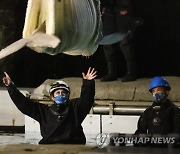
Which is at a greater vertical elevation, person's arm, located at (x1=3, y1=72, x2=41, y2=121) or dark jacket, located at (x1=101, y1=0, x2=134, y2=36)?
dark jacket, located at (x1=101, y1=0, x2=134, y2=36)

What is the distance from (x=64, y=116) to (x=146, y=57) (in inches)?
148

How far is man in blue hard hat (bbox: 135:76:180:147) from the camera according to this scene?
153 inches

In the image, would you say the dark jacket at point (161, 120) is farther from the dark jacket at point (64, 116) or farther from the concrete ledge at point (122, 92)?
the concrete ledge at point (122, 92)

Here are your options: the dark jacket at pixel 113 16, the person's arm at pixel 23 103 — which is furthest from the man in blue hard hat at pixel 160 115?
the person's arm at pixel 23 103

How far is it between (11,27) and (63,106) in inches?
148

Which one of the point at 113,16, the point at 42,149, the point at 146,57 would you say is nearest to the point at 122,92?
the point at 113,16

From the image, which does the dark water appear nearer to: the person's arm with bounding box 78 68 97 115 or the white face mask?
the person's arm with bounding box 78 68 97 115

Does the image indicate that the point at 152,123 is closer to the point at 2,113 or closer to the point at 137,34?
the point at 2,113

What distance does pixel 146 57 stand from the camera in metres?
7.58

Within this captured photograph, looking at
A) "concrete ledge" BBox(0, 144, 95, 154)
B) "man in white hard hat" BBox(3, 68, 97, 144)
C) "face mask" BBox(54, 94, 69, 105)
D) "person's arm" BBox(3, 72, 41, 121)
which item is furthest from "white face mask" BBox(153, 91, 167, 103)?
"concrete ledge" BBox(0, 144, 95, 154)

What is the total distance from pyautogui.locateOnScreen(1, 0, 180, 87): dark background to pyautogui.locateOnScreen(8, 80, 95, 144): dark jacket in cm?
320

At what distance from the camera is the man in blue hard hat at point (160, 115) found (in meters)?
3.89

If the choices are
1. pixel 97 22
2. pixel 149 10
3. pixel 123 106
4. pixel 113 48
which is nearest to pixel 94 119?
pixel 123 106

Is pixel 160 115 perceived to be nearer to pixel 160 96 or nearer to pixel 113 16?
pixel 160 96
